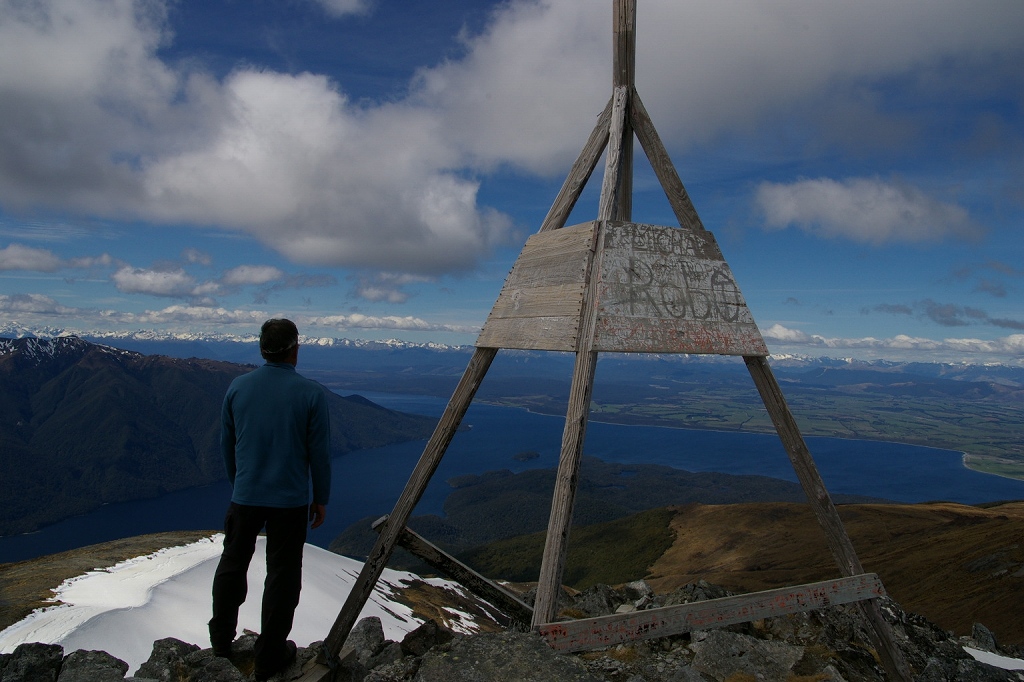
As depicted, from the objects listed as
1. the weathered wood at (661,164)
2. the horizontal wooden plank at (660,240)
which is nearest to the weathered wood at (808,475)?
the horizontal wooden plank at (660,240)

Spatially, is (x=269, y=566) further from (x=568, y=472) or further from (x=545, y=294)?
(x=545, y=294)

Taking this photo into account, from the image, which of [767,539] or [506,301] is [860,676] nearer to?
[506,301]

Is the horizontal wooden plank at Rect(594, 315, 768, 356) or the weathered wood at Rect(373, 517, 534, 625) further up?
the horizontal wooden plank at Rect(594, 315, 768, 356)

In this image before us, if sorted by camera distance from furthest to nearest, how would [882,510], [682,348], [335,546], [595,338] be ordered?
[335,546]
[882,510]
[682,348]
[595,338]

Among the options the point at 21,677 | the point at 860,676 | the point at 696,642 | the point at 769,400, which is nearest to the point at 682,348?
the point at 769,400

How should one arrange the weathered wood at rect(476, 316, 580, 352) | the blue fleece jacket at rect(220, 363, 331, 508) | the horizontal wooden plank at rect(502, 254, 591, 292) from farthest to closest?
1. the horizontal wooden plank at rect(502, 254, 591, 292)
2. the weathered wood at rect(476, 316, 580, 352)
3. the blue fleece jacket at rect(220, 363, 331, 508)

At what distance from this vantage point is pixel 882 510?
87.3 m

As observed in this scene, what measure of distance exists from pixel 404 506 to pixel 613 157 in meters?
4.94

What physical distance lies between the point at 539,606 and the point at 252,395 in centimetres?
326

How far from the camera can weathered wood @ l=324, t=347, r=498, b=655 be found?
22.1 ft

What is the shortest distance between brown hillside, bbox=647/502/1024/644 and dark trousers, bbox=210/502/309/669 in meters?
51.7

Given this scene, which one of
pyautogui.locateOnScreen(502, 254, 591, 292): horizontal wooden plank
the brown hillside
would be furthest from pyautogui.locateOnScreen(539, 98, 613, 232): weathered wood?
the brown hillside

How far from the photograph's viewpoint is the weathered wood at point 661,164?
7539 mm

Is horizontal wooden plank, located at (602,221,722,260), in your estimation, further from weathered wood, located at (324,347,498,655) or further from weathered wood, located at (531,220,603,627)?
weathered wood, located at (324,347,498,655)
